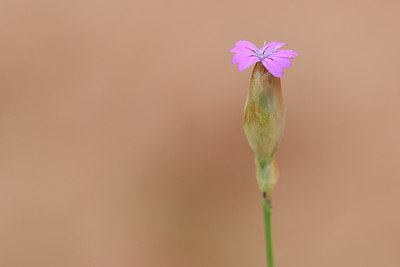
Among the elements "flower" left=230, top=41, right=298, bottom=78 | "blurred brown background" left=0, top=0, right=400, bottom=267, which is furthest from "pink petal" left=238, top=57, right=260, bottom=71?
"blurred brown background" left=0, top=0, right=400, bottom=267

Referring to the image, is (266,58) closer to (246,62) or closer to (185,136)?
(246,62)

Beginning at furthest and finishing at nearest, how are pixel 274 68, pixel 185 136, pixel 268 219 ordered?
pixel 185 136 → pixel 268 219 → pixel 274 68

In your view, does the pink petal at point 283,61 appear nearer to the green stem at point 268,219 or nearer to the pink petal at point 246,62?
the pink petal at point 246,62

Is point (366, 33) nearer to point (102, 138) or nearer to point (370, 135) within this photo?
point (370, 135)

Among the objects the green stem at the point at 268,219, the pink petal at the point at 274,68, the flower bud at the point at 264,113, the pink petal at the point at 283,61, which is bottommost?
the green stem at the point at 268,219

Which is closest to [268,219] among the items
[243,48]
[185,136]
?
[243,48]

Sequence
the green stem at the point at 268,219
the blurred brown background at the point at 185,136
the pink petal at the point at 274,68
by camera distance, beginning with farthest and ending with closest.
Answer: the blurred brown background at the point at 185,136 < the green stem at the point at 268,219 < the pink petal at the point at 274,68

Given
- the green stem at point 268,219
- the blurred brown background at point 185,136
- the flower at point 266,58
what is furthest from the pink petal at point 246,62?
the blurred brown background at point 185,136

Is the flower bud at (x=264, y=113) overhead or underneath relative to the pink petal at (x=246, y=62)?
underneath

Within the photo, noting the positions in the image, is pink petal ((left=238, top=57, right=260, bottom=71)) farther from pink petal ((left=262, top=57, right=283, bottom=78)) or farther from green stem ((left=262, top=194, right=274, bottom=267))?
green stem ((left=262, top=194, right=274, bottom=267))
